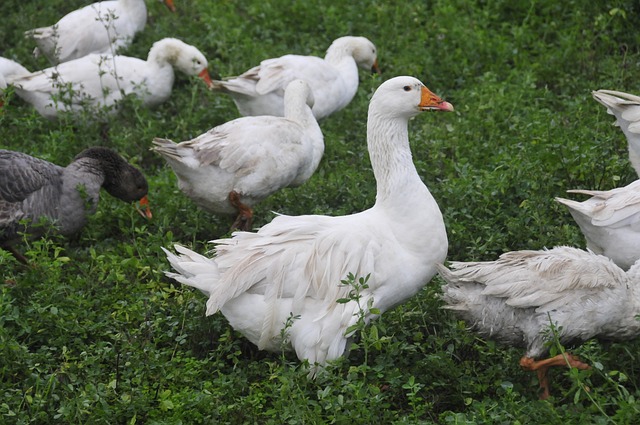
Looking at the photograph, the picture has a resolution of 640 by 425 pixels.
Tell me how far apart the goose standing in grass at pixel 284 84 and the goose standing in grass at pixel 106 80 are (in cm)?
92

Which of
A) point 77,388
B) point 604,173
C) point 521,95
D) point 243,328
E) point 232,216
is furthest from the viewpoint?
point 521,95

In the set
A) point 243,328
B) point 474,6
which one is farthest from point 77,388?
point 474,6

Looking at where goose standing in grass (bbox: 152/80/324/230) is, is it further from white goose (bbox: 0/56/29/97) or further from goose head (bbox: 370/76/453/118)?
white goose (bbox: 0/56/29/97)

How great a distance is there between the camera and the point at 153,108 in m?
10.1

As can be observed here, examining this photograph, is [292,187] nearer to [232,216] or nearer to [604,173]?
[232,216]

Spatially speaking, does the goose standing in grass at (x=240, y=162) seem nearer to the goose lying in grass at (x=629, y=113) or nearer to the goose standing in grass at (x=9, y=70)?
the goose lying in grass at (x=629, y=113)

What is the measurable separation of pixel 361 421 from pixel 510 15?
710 cm

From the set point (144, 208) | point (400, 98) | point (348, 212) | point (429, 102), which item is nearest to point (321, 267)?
point (400, 98)

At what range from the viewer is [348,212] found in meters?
7.71

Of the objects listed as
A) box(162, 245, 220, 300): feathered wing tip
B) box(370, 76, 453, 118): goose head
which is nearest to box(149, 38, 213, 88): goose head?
box(370, 76, 453, 118): goose head

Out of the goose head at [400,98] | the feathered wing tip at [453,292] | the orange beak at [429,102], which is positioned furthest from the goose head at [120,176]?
the feathered wing tip at [453,292]

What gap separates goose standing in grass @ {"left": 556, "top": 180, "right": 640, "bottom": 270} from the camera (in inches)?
243

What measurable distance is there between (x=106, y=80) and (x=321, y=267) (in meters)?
4.53

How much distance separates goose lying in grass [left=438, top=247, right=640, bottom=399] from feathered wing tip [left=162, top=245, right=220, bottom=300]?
1.40 meters
